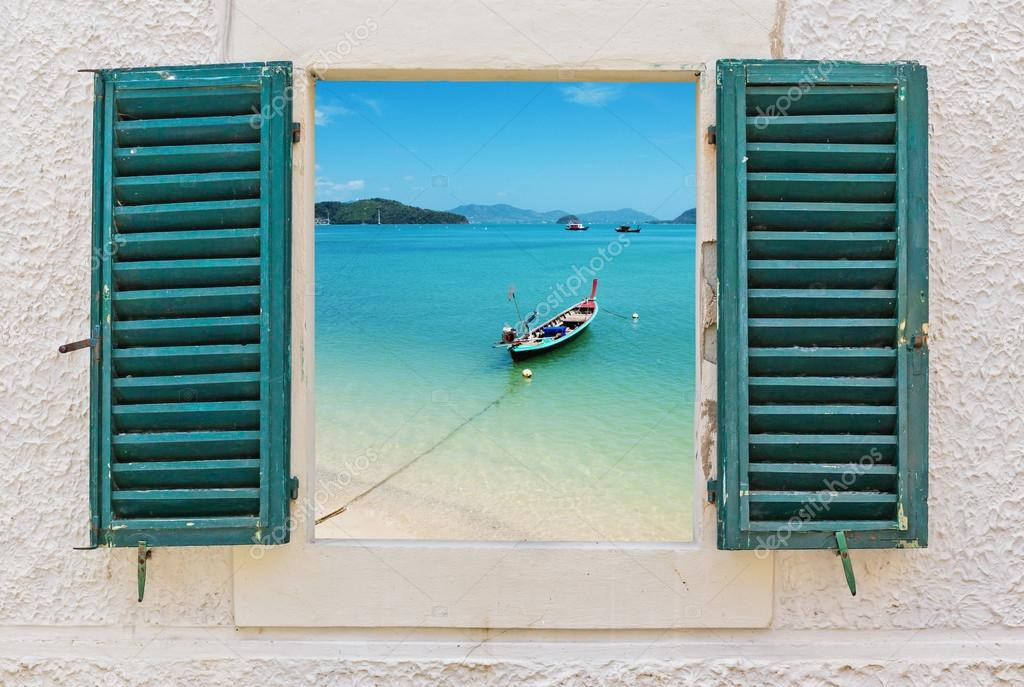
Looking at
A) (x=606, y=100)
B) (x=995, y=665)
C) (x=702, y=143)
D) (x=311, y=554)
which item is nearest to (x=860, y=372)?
(x=702, y=143)

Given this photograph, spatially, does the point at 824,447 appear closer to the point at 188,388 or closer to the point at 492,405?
the point at 188,388

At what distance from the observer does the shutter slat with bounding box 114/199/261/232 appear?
5.85 feet

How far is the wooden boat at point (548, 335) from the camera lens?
14195mm

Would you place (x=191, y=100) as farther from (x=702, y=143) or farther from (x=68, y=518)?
(x=702, y=143)

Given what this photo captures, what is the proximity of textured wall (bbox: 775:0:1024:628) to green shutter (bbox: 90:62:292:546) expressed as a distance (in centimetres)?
146

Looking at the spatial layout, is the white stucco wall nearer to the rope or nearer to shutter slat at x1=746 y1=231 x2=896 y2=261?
shutter slat at x1=746 y1=231 x2=896 y2=261

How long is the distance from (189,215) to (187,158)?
150mm

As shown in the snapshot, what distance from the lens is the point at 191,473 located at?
1.78 meters

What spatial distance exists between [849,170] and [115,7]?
6.77 feet

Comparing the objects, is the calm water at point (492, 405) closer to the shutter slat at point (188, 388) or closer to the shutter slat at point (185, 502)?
the shutter slat at point (188, 388)

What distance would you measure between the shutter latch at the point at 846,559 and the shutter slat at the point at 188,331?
5.22 feet

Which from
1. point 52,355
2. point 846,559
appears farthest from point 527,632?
point 52,355

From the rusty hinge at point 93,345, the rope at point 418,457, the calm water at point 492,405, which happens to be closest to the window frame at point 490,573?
the rusty hinge at point 93,345

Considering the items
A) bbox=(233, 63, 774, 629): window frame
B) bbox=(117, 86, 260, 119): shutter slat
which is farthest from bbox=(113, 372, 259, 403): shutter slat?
bbox=(117, 86, 260, 119): shutter slat
